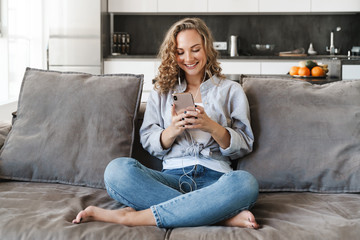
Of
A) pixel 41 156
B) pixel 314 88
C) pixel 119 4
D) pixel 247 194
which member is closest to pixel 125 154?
pixel 41 156

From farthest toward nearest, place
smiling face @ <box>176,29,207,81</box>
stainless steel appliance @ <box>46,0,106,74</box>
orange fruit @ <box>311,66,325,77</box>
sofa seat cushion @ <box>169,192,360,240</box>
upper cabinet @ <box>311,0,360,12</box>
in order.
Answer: upper cabinet @ <box>311,0,360,12</box>
stainless steel appliance @ <box>46,0,106,74</box>
orange fruit @ <box>311,66,325,77</box>
smiling face @ <box>176,29,207,81</box>
sofa seat cushion @ <box>169,192,360,240</box>

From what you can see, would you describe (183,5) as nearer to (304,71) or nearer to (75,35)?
(75,35)

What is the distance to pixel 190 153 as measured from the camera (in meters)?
1.81

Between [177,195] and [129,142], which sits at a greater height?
[129,142]

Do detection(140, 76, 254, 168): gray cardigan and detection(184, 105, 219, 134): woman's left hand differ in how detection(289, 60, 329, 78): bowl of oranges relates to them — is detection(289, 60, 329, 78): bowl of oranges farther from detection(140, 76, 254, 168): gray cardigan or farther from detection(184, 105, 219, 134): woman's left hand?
detection(184, 105, 219, 134): woman's left hand

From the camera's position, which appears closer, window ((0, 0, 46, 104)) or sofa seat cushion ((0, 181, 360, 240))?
sofa seat cushion ((0, 181, 360, 240))

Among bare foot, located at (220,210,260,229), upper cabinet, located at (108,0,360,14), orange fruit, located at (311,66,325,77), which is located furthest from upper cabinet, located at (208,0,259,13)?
bare foot, located at (220,210,260,229)

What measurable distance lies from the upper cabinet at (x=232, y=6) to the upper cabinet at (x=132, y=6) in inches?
27.4

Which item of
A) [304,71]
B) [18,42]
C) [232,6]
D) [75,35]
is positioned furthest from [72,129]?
[232,6]

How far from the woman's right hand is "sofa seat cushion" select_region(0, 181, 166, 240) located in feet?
1.06

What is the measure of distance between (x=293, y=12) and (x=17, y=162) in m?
4.22

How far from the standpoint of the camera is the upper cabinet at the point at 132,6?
5.19 m

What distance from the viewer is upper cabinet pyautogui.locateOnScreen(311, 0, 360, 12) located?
5.12 meters

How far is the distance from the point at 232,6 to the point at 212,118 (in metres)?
3.63
